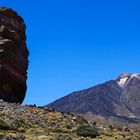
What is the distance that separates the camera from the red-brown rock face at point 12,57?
6756cm

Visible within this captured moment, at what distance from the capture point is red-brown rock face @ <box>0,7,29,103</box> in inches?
2660

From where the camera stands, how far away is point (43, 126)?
50219mm

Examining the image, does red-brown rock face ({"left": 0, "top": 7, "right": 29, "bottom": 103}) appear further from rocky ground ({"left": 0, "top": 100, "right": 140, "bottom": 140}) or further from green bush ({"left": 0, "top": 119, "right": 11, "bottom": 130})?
green bush ({"left": 0, "top": 119, "right": 11, "bottom": 130})

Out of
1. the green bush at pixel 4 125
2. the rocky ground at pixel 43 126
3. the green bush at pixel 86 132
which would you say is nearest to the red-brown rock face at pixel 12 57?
the rocky ground at pixel 43 126

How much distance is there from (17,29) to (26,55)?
457 cm

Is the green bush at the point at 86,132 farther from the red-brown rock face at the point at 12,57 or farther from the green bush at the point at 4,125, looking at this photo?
the red-brown rock face at the point at 12,57

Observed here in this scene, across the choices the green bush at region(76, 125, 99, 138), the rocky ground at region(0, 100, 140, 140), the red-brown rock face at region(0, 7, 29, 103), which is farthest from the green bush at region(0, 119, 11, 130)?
the red-brown rock face at region(0, 7, 29, 103)

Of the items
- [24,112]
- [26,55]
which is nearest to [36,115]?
[24,112]

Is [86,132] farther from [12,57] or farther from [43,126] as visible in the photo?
[12,57]

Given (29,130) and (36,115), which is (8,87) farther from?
(29,130)

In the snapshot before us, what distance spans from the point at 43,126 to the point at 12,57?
22167mm

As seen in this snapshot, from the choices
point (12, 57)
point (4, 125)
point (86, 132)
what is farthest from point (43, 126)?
point (12, 57)

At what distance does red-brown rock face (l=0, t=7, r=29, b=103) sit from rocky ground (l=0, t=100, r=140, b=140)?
29.9ft

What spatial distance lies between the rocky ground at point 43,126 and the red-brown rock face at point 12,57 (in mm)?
9123
